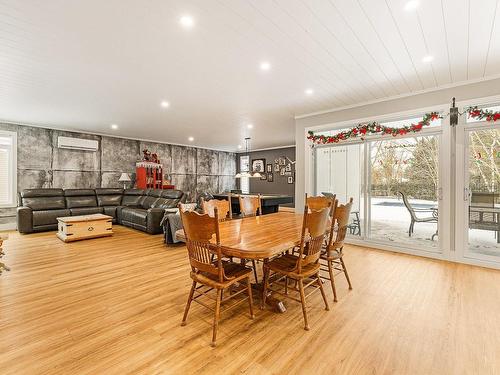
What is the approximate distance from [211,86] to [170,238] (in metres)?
2.80

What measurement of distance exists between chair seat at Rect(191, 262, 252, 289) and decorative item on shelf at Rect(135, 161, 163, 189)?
22.5 feet

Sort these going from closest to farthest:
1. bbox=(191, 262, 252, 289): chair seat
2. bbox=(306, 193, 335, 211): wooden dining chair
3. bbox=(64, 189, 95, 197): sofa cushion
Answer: bbox=(191, 262, 252, 289): chair seat, bbox=(306, 193, 335, 211): wooden dining chair, bbox=(64, 189, 95, 197): sofa cushion

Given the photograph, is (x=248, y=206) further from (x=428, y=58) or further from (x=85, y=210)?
(x=85, y=210)

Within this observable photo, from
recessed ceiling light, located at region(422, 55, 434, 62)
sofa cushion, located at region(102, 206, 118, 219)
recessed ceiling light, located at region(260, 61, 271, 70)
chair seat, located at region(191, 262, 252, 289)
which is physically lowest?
chair seat, located at region(191, 262, 252, 289)

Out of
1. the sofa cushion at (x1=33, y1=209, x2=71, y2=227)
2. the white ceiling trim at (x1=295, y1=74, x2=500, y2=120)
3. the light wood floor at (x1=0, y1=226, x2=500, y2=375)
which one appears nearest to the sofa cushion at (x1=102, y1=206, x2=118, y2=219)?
the sofa cushion at (x1=33, y1=209, x2=71, y2=227)

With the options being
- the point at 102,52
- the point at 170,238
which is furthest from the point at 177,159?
the point at 102,52

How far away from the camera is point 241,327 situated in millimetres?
2098

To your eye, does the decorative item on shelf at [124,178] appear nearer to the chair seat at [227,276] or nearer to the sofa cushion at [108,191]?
the sofa cushion at [108,191]

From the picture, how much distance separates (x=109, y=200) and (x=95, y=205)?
386 mm

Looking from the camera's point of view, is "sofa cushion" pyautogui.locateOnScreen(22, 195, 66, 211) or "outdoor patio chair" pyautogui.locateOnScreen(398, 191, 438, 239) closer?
"outdoor patio chair" pyautogui.locateOnScreen(398, 191, 438, 239)

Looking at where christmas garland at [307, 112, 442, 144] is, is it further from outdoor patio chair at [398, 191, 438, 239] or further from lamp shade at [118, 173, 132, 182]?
lamp shade at [118, 173, 132, 182]

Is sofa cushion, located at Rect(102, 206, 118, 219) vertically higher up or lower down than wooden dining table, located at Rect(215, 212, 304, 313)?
lower down

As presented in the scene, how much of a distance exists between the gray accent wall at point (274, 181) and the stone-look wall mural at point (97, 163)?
69.8 inches

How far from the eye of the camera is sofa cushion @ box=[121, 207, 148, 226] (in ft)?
18.6
